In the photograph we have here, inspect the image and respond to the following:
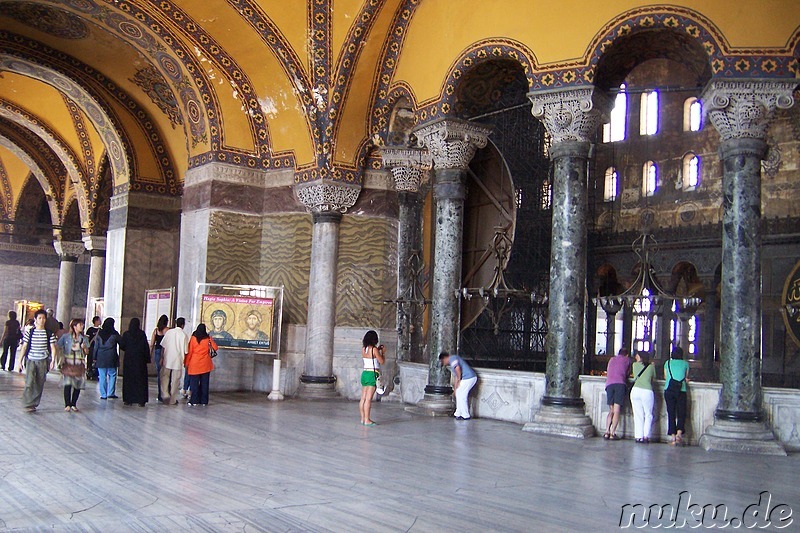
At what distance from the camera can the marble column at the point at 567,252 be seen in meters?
9.69

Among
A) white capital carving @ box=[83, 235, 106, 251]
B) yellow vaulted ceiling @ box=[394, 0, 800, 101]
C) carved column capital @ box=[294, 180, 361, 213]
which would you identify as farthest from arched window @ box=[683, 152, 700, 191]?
white capital carving @ box=[83, 235, 106, 251]

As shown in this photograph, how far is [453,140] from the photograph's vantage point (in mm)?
11414

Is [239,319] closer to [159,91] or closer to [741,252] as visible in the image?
[159,91]

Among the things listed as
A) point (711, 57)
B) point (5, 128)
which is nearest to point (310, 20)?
point (711, 57)

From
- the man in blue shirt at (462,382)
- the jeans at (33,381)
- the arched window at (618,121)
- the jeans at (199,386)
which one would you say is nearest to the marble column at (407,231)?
the man in blue shirt at (462,382)

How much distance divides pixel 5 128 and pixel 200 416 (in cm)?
1355

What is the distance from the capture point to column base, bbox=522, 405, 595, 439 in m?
9.48

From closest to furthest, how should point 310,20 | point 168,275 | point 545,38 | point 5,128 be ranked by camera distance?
1. point 545,38
2. point 310,20
3. point 168,275
4. point 5,128

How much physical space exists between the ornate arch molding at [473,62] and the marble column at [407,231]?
1.38m

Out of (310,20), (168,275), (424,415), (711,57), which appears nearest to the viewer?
(711,57)

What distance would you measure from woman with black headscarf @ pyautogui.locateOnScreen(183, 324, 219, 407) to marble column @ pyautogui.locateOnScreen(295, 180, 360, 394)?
211 cm

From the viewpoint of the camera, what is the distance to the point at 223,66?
13461mm

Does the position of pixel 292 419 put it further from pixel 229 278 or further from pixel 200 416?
pixel 229 278

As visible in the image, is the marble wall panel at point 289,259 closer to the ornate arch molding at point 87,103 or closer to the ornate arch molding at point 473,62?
the ornate arch molding at point 473,62
